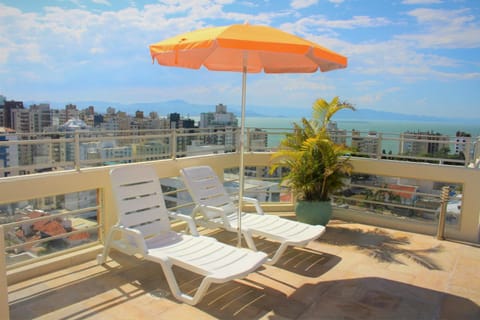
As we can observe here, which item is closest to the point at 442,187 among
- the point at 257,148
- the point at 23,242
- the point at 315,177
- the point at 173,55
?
the point at 315,177

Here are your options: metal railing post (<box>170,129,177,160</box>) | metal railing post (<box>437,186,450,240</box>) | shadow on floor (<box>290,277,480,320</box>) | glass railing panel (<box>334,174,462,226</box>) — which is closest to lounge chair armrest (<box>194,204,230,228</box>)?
metal railing post (<box>170,129,177,160</box>)

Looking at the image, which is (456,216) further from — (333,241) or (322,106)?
(322,106)

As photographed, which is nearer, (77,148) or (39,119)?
(77,148)

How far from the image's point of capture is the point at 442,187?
6457 millimetres

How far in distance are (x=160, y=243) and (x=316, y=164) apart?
3.24m

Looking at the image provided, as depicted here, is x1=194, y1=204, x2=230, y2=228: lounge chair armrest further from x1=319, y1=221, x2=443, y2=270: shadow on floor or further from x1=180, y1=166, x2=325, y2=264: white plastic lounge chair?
x1=319, y1=221, x2=443, y2=270: shadow on floor

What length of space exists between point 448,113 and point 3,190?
2366 cm

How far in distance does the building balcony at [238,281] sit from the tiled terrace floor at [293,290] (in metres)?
0.01

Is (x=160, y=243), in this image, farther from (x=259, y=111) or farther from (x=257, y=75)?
Result: (x=259, y=111)

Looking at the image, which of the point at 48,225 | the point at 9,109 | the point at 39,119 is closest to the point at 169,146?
the point at 48,225

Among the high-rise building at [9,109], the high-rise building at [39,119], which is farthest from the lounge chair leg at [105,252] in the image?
the high-rise building at [39,119]

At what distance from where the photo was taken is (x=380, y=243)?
5.95 meters

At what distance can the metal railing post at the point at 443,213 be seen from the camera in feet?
20.3

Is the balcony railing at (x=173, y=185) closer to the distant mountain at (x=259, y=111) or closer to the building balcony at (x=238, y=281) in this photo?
the building balcony at (x=238, y=281)
